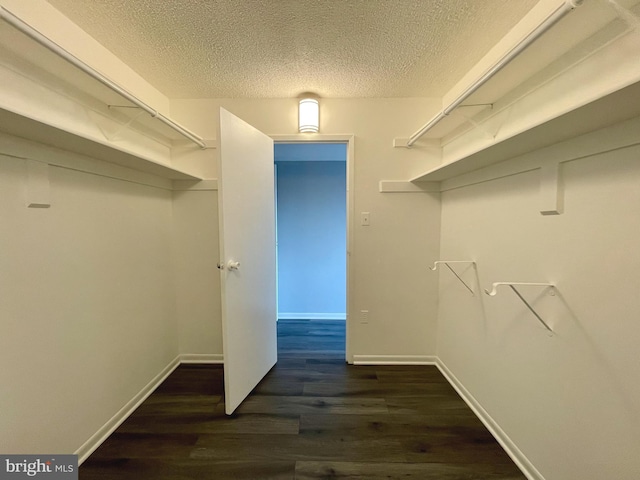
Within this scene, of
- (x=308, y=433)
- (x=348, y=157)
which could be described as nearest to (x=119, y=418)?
(x=308, y=433)

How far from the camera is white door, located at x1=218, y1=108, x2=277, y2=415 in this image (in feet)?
5.18

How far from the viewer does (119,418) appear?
61.2 inches

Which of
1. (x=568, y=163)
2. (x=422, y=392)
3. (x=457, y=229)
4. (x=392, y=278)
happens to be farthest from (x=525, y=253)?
(x=422, y=392)

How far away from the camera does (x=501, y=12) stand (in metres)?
1.20

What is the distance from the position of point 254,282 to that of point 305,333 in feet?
4.26

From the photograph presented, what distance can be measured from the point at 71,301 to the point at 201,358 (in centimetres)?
124

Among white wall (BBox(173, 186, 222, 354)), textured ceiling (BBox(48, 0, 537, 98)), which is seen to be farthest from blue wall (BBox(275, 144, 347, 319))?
textured ceiling (BBox(48, 0, 537, 98))

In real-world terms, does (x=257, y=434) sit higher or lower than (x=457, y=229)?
lower

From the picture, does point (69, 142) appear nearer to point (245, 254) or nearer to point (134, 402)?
point (245, 254)

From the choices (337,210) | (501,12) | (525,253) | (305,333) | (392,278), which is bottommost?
(305,333)

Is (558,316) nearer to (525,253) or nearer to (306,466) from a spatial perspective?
(525,253)

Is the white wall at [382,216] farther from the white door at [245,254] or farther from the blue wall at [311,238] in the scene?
the blue wall at [311,238]

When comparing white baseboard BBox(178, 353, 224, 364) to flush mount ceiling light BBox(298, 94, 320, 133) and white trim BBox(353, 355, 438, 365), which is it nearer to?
white trim BBox(353, 355, 438, 365)

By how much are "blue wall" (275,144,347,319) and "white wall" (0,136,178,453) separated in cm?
175
